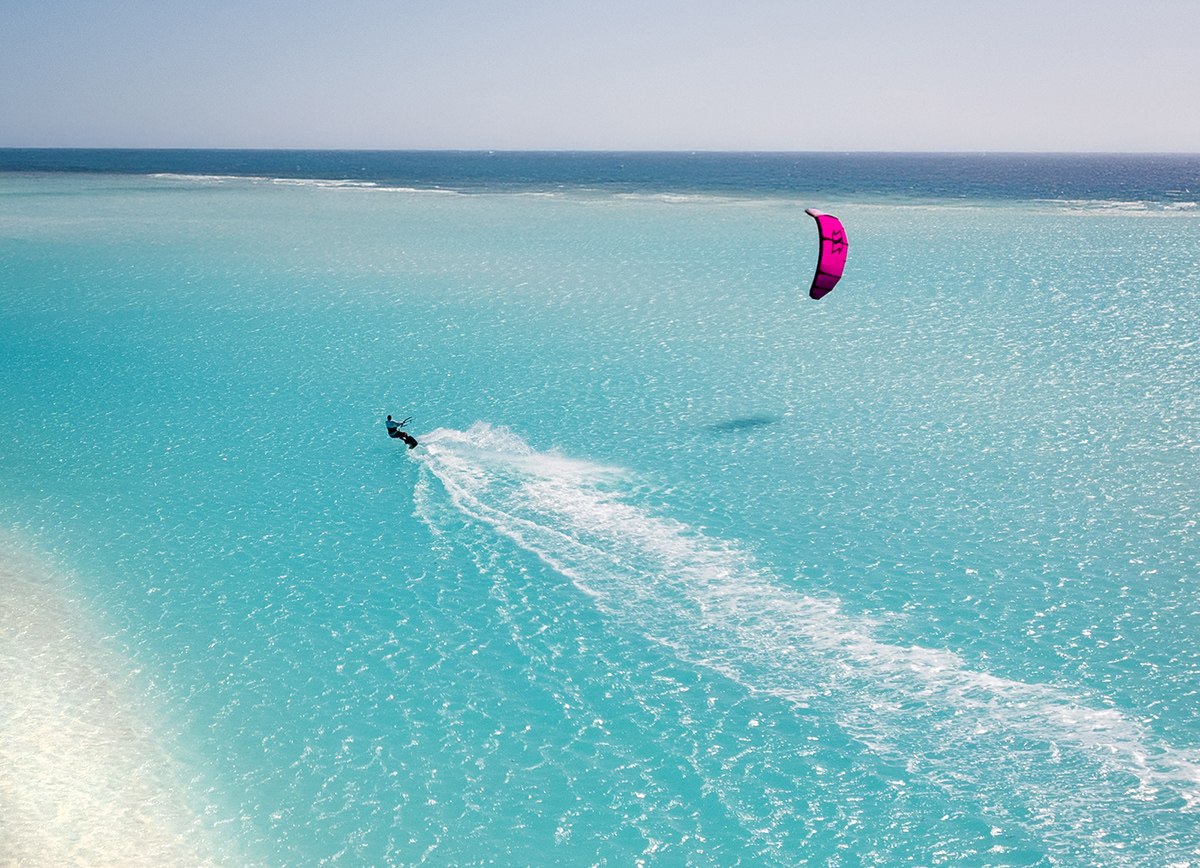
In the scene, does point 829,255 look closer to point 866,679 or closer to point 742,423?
point 742,423

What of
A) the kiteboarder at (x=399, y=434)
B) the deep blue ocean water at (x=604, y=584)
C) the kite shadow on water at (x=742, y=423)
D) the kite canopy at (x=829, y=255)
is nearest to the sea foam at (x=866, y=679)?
the deep blue ocean water at (x=604, y=584)

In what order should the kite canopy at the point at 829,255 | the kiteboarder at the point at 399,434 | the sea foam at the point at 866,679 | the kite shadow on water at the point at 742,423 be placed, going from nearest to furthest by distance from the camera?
1. the sea foam at the point at 866,679
2. the kiteboarder at the point at 399,434
3. the kite shadow on water at the point at 742,423
4. the kite canopy at the point at 829,255

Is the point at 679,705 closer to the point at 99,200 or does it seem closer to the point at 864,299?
the point at 864,299

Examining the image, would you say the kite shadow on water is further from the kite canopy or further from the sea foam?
the sea foam

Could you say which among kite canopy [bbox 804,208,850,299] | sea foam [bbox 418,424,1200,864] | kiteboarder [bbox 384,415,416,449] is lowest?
sea foam [bbox 418,424,1200,864]

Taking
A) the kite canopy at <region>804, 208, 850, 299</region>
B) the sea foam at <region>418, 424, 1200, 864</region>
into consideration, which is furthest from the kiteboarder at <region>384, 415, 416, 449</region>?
A: the kite canopy at <region>804, 208, 850, 299</region>

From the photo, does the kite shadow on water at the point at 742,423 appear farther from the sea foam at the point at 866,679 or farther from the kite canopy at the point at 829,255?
the sea foam at the point at 866,679
